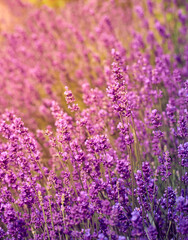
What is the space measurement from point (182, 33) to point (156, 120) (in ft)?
11.8

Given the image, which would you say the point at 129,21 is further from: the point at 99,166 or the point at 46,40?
the point at 99,166

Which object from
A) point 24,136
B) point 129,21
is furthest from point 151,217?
point 129,21

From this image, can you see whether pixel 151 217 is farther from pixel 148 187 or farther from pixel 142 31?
pixel 142 31

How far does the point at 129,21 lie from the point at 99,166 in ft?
15.8

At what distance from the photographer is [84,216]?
183 centimetres

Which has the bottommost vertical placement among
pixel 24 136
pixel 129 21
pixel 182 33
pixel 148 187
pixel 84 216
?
pixel 84 216

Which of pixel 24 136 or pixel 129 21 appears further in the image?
pixel 129 21

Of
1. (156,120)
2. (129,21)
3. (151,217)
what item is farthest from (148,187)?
(129,21)

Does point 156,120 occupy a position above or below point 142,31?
below

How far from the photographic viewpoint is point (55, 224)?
2094 millimetres

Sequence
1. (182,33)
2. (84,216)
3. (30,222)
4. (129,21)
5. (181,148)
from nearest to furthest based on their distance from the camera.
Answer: (84,216) < (181,148) < (30,222) < (182,33) < (129,21)

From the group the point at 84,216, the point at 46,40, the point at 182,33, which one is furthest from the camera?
the point at 46,40

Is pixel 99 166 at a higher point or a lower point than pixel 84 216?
higher

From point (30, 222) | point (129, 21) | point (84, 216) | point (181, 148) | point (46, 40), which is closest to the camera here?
point (84, 216)
